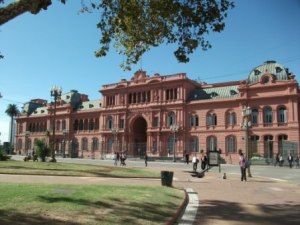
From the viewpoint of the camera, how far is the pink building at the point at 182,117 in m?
59.1

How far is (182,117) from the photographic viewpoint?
6969cm

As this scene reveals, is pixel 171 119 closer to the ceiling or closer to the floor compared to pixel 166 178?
closer to the ceiling

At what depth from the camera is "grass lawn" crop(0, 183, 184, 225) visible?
381 inches

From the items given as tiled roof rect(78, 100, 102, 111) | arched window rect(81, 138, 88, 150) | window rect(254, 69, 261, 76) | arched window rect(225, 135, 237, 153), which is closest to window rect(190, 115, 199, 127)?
arched window rect(225, 135, 237, 153)

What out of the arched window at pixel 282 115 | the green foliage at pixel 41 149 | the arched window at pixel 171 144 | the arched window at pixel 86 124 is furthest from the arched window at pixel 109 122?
the green foliage at pixel 41 149

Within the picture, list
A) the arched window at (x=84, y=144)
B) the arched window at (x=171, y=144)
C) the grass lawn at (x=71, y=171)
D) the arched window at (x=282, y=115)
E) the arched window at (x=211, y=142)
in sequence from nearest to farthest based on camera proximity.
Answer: the grass lawn at (x=71, y=171)
the arched window at (x=282, y=115)
the arched window at (x=211, y=142)
the arched window at (x=171, y=144)
the arched window at (x=84, y=144)

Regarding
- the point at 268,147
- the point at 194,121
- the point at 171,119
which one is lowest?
the point at 268,147

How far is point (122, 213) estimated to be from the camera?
10742 mm

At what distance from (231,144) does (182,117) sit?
10.4m

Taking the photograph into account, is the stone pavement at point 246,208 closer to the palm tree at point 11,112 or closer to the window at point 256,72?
the window at point 256,72

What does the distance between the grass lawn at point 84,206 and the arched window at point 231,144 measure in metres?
50.0

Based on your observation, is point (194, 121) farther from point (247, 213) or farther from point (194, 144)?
point (247, 213)

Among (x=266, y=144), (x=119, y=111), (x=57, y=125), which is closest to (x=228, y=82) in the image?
(x=266, y=144)

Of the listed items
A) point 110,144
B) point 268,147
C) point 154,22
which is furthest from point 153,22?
point 110,144
